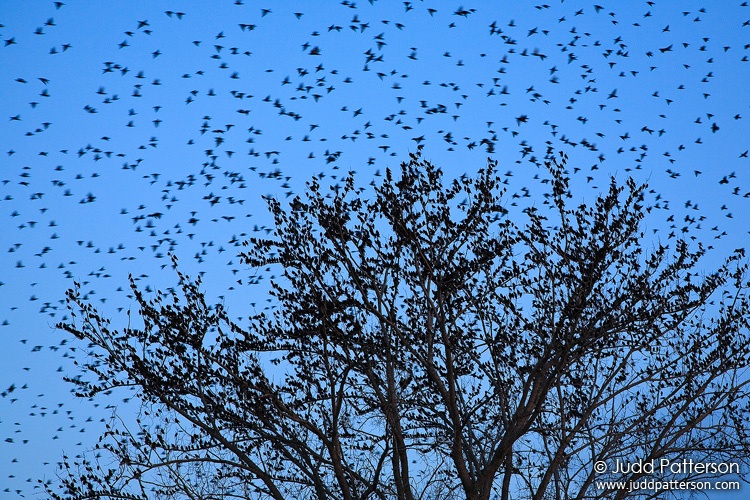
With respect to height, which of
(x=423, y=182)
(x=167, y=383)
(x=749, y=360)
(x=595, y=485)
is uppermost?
(x=423, y=182)

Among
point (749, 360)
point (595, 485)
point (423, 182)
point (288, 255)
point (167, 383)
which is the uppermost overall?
point (423, 182)

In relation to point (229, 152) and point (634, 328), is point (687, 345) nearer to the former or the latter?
point (634, 328)

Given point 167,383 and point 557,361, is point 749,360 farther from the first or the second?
point 167,383

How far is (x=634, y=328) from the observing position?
10766 mm

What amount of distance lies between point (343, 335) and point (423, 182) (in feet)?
8.27

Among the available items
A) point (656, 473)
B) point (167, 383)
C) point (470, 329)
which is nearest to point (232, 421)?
point (167, 383)

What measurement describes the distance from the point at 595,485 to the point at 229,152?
7786mm

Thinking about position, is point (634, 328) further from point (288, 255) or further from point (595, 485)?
point (288, 255)

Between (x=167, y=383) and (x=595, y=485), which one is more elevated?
(x=167, y=383)

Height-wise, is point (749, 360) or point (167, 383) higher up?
point (749, 360)

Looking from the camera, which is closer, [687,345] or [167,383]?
[167,383]

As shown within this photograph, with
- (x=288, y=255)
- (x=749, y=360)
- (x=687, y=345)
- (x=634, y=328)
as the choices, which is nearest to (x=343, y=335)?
(x=288, y=255)

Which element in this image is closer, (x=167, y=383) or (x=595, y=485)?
(x=167, y=383)

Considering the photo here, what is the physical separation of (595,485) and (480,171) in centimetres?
538
